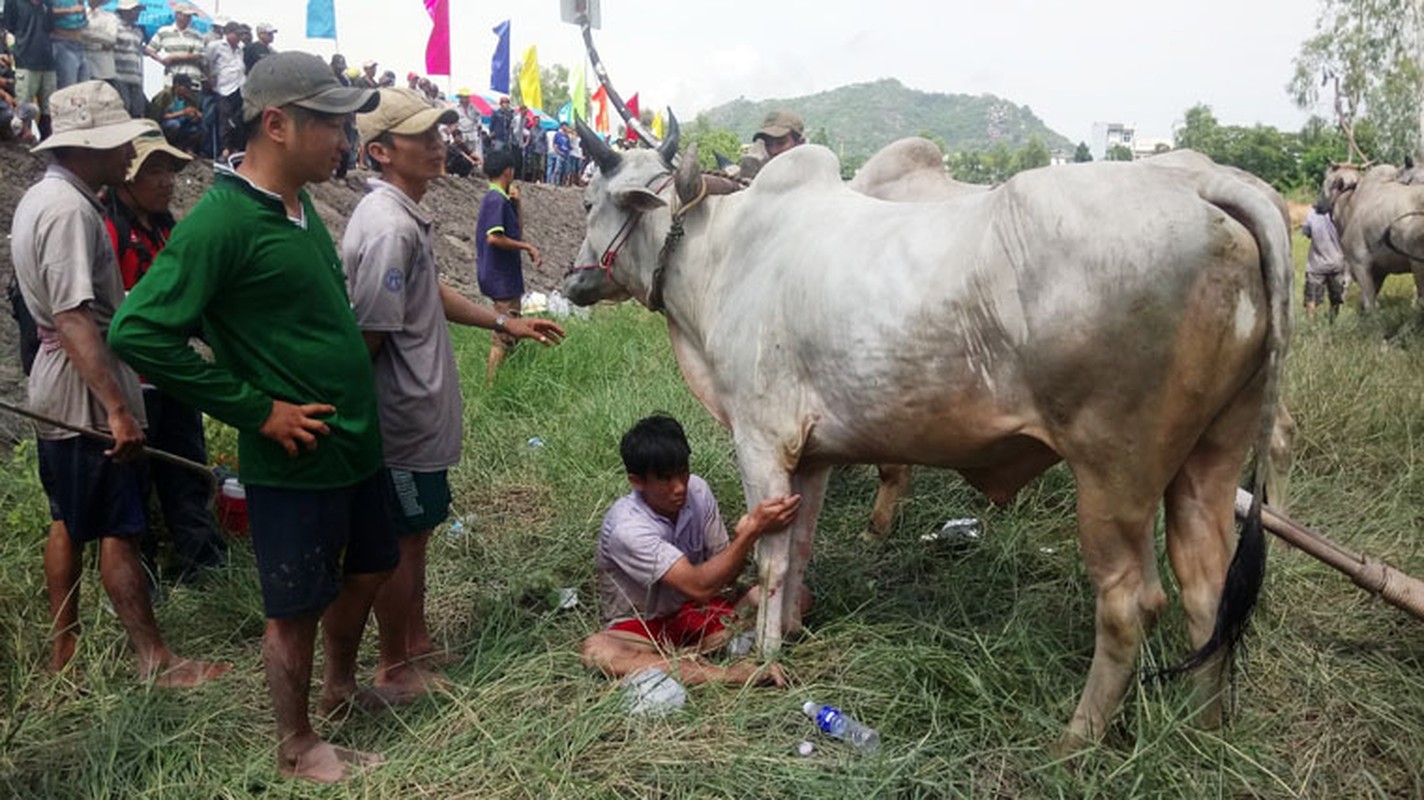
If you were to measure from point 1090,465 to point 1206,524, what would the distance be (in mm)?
503

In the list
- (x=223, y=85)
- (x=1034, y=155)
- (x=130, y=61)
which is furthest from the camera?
(x=1034, y=155)

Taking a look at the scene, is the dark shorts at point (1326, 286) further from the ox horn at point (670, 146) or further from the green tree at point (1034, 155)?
the ox horn at point (670, 146)

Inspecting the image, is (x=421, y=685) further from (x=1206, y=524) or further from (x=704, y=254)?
(x=1206, y=524)

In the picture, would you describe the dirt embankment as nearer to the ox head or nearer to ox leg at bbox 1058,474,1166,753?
the ox head

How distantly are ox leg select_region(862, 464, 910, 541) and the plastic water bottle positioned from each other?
5.48 ft

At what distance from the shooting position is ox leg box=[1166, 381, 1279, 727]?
304cm

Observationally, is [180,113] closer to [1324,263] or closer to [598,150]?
[598,150]

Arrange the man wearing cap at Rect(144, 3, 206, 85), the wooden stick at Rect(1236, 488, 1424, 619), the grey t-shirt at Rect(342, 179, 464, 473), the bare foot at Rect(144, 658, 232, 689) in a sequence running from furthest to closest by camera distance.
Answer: the man wearing cap at Rect(144, 3, 206, 85) → the bare foot at Rect(144, 658, 232, 689) → the grey t-shirt at Rect(342, 179, 464, 473) → the wooden stick at Rect(1236, 488, 1424, 619)

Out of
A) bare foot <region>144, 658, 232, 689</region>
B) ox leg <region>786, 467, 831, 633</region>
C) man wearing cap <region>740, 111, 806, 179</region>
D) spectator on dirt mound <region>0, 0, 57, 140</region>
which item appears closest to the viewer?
bare foot <region>144, 658, 232, 689</region>

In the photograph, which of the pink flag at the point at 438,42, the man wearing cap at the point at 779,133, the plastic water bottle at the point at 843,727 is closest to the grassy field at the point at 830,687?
the plastic water bottle at the point at 843,727

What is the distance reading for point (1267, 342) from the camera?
271 cm

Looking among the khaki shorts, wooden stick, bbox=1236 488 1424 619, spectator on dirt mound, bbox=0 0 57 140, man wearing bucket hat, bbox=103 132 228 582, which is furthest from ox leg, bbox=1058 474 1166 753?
the khaki shorts

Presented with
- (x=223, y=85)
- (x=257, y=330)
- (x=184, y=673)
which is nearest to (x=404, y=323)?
(x=257, y=330)

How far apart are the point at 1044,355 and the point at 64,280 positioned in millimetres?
2891
